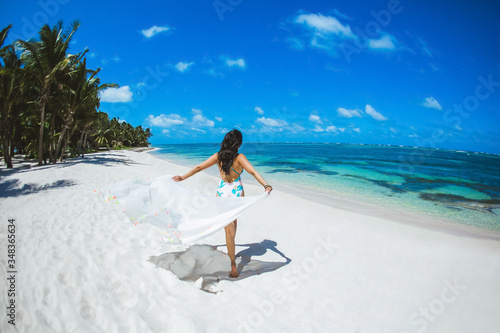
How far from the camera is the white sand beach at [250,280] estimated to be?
2.76 metres

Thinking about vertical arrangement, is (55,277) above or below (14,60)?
below

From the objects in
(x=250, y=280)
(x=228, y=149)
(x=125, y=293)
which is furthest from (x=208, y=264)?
(x=228, y=149)

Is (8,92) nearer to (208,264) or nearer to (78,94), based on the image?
(78,94)

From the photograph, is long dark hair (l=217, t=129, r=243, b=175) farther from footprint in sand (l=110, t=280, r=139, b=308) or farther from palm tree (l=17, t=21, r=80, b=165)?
palm tree (l=17, t=21, r=80, b=165)

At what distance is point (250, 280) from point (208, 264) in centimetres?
82

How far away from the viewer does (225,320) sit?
2814mm

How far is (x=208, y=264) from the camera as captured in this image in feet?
13.4

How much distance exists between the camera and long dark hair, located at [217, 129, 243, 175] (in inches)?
143

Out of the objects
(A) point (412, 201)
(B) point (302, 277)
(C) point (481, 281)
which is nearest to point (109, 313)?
(B) point (302, 277)

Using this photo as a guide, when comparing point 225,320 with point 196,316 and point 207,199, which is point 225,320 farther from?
point 207,199

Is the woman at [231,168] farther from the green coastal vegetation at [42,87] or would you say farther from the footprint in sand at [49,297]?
the green coastal vegetation at [42,87]

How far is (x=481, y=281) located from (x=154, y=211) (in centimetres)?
571

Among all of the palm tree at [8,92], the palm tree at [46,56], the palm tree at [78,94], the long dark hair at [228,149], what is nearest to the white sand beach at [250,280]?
the long dark hair at [228,149]

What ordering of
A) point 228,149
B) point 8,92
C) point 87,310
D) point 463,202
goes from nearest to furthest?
point 87,310 → point 228,149 → point 463,202 → point 8,92
